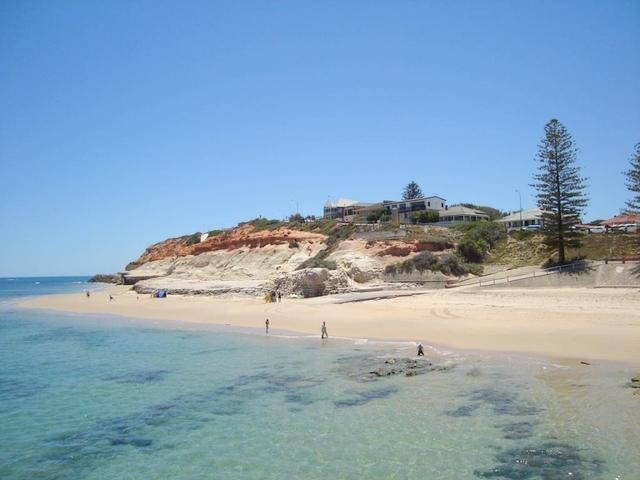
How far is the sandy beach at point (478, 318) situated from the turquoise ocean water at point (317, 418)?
243 centimetres

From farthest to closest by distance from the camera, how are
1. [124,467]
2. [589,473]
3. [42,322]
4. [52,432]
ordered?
[42,322]
[52,432]
[124,467]
[589,473]

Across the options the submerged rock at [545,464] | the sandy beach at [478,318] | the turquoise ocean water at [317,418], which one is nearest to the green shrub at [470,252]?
the sandy beach at [478,318]

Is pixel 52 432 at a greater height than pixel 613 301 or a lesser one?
lesser

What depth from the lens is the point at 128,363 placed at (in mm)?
20766

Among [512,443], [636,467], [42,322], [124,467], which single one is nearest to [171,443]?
[124,467]

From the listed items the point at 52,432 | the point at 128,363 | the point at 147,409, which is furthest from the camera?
the point at 128,363

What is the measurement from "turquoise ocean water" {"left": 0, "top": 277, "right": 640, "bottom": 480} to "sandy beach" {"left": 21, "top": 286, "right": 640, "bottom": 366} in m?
2.43

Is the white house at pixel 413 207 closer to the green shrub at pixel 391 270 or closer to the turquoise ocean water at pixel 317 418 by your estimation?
the green shrub at pixel 391 270

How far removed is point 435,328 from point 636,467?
15.3m

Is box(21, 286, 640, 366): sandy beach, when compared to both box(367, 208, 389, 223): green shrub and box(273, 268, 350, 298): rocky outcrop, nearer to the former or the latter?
box(273, 268, 350, 298): rocky outcrop

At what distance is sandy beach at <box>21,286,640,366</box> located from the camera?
19.6 metres

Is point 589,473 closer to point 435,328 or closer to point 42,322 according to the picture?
point 435,328

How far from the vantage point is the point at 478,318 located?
25734 millimetres

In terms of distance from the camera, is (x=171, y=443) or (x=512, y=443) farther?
(x=171, y=443)
